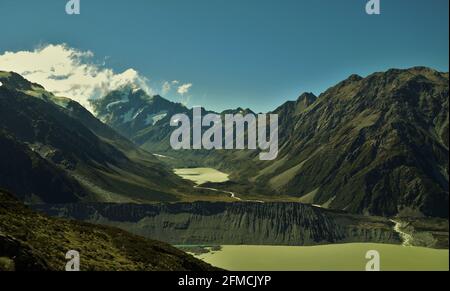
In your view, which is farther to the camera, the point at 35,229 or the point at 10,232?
the point at 35,229

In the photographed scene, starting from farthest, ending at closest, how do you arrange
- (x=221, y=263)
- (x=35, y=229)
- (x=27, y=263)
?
(x=221, y=263), (x=35, y=229), (x=27, y=263)

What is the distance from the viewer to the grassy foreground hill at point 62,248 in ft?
160

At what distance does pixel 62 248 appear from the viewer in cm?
6216

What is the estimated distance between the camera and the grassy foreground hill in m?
48.8

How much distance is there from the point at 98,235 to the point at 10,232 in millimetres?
23613
